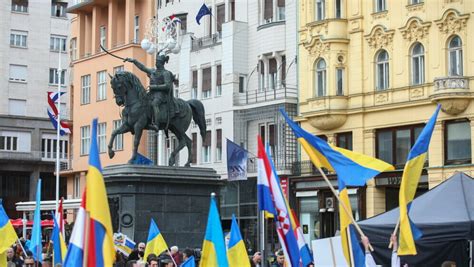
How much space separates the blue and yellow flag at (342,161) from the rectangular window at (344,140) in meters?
31.2

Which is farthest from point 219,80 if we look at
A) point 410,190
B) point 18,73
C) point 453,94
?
point 410,190

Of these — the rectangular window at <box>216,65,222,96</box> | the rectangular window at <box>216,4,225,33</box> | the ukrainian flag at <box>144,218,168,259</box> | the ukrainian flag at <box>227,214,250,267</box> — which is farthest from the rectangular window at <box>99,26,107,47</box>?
the ukrainian flag at <box>227,214,250,267</box>

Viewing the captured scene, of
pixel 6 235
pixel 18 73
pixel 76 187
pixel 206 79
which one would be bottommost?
pixel 6 235

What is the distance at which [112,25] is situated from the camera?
63938 mm

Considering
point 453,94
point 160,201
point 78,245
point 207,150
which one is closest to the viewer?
point 78,245

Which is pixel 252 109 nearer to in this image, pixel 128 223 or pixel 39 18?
pixel 128 223

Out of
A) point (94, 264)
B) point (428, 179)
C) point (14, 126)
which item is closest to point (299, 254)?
point (94, 264)

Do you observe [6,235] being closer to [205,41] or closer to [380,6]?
[380,6]

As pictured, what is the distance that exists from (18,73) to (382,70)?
40922 mm

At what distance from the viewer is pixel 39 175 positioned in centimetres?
8131

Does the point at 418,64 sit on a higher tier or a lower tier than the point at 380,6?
lower

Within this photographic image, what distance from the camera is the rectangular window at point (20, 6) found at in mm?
80875

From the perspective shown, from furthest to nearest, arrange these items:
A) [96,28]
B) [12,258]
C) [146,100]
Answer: [96,28] < [146,100] < [12,258]

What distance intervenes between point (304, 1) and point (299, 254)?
34436 mm
